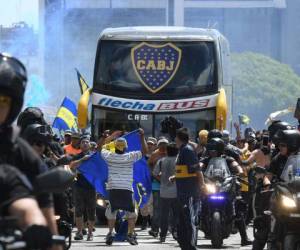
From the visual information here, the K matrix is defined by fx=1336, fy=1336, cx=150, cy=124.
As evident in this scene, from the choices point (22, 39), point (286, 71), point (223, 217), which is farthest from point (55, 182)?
point (286, 71)

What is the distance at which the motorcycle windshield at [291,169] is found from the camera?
12906mm

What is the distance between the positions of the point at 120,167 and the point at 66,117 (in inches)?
522

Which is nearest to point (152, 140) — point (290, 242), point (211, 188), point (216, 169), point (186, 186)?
point (211, 188)

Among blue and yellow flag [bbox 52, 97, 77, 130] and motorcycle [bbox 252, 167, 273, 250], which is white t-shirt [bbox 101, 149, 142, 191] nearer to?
motorcycle [bbox 252, 167, 273, 250]

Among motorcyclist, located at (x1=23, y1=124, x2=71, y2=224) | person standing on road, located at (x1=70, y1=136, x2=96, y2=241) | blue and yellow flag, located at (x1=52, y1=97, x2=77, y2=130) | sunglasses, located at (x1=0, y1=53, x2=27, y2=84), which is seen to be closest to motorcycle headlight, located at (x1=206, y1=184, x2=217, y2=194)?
person standing on road, located at (x1=70, y1=136, x2=96, y2=241)

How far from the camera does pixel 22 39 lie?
6712 centimetres

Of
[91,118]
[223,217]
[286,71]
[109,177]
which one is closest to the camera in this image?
[223,217]

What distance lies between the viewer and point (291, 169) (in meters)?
13.0

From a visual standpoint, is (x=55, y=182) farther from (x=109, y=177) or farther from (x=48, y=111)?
(x=48, y=111)

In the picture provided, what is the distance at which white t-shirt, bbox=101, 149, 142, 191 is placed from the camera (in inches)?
769

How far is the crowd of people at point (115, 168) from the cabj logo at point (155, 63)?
2100 mm

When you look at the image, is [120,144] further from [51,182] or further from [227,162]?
[51,182]

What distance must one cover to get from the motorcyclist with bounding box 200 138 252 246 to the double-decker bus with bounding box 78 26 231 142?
7.63m

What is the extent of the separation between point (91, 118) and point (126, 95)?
849mm
